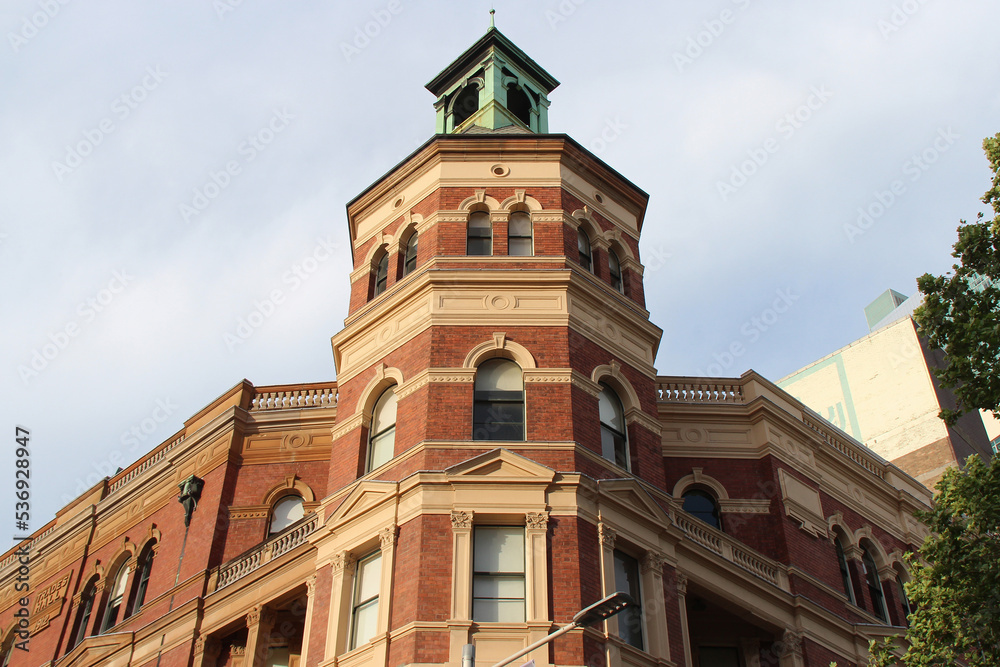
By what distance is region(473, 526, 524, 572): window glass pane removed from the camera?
20188 mm

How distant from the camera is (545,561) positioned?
19906mm

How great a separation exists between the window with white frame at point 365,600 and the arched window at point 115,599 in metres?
10.7

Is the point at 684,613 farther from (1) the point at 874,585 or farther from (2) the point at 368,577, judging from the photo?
(1) the point at 874,585

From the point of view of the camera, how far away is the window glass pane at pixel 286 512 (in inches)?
1074

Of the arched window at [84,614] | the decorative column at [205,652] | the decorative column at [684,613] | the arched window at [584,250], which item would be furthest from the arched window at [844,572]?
the arched window at [84,614]

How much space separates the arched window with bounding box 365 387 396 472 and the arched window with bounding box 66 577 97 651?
11356mm

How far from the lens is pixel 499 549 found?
20.5 meters

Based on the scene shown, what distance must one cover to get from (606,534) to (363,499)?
193 inches

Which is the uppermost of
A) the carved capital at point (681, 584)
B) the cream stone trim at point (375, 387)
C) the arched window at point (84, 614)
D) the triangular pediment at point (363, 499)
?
the cream stone trim at point (375, 387)

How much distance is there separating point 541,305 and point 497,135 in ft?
18.8

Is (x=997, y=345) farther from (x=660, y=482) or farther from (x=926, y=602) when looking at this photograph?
(x=660, y=482)

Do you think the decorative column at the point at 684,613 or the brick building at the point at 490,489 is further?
the decorative column at the point at 684,613

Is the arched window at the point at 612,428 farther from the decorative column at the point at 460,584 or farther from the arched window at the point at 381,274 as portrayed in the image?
the arched window at the point at 381,274

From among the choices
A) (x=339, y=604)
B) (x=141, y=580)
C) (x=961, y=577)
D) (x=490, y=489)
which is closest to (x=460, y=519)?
(x=490, y=489)
